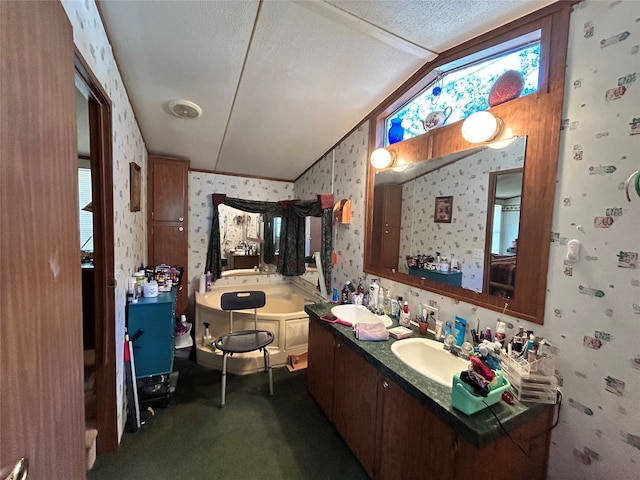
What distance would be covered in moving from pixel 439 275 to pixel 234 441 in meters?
1.70

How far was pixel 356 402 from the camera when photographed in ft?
5.27

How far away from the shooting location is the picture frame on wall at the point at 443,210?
1.72 m

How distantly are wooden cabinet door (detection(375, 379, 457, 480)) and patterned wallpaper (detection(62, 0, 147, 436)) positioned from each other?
1588mm

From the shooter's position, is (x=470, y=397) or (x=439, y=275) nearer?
(x=470, y=397)

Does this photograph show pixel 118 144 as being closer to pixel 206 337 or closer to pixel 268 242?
pixel 206 337

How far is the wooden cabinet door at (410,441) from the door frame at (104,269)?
1.55 metres

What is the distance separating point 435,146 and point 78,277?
1878 mm

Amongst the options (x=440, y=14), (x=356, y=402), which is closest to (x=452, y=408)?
(x=356, y=402)

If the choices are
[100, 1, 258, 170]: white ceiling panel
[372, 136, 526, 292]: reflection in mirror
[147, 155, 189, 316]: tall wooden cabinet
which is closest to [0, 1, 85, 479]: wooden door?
[100, 1, 258, 170]: white ceiling panel

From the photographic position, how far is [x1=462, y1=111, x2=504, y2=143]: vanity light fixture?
1.39m

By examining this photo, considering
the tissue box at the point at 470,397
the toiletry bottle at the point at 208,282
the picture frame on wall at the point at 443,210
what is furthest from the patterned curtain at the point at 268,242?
the tissue box at the point at 470,397

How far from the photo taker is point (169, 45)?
4.94ft

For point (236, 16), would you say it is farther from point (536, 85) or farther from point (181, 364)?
point (181, 364)

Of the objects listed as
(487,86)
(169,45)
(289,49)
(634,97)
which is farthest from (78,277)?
(487,86)
